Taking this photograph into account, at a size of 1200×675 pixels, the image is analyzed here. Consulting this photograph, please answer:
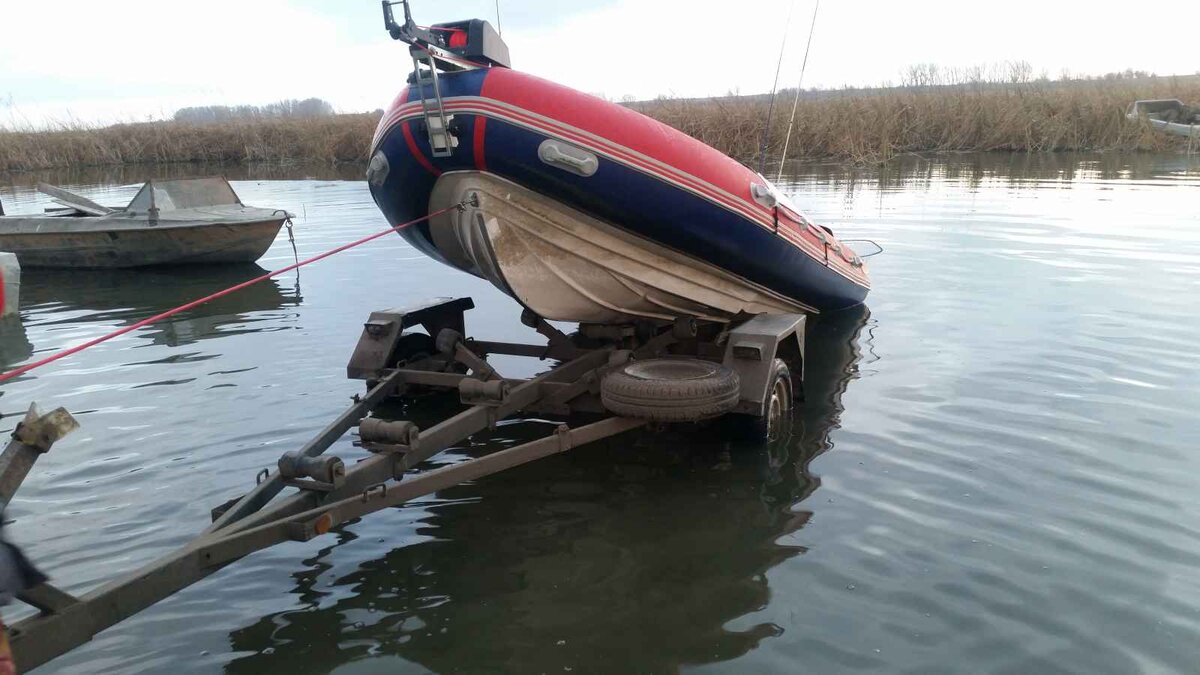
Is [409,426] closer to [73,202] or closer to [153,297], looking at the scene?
[153,297]

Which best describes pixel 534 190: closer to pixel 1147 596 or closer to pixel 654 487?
pixel 654 487

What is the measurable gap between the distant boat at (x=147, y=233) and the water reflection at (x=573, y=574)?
771 cm

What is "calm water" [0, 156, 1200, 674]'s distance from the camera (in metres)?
3.08

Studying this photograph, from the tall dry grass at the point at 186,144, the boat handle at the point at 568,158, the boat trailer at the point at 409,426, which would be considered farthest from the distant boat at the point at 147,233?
the tall dry grass at the point at 186,144

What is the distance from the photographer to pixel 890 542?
12.3 feet

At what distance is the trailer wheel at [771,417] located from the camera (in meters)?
4.80

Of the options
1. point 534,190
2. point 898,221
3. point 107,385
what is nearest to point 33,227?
point 107,385

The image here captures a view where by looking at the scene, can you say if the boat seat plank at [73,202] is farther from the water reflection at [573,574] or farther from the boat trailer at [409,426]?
the water reflection at [573,574]

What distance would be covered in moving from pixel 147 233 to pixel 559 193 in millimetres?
7955

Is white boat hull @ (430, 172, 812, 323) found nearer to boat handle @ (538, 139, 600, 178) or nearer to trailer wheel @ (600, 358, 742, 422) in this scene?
boat handle @ (538, 139, 600, 178)

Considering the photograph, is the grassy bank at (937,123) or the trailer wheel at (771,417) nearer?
the trailer wheel at (771,417)

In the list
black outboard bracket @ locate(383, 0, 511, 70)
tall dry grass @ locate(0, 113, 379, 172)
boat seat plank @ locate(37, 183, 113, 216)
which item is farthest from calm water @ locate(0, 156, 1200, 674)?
tall dry grass @ locate(0, 113, 379, 172)

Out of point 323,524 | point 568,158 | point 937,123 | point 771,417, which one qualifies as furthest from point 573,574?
point 937,123

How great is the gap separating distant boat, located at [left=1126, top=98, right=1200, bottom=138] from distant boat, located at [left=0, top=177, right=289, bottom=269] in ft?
72.2
